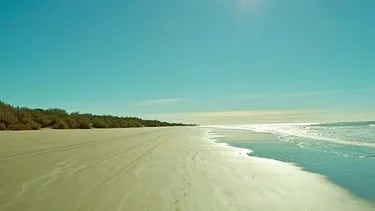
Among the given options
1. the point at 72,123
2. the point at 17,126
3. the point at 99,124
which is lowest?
the point at 17,126

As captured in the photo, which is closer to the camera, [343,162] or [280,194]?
[280,194]

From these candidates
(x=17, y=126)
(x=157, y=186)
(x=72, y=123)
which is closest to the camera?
(x=157, y=186)

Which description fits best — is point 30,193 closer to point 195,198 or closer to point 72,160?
point 195,198

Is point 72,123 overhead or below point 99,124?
below

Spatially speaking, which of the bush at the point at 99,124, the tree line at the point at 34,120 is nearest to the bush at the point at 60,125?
the tree line at the point at 34,120

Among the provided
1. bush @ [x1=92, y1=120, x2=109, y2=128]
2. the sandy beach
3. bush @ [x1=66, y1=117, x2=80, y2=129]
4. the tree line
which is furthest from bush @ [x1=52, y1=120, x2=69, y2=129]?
the sandy beach

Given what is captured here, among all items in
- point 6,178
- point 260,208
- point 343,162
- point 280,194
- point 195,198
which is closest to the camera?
point 260,208

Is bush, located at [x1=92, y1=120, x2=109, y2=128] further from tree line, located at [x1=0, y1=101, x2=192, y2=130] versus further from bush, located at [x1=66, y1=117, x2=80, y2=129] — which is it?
bush, located at [x1=66, y1=117, x2=80, y2=129]

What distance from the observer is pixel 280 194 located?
23.7ft

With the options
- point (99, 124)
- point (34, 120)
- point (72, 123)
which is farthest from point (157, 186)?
point (99, 124)

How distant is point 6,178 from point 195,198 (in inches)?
153

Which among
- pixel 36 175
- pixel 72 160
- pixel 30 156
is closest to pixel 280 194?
pixel 36 175

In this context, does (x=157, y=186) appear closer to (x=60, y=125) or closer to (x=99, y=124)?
(x=60, y=125)

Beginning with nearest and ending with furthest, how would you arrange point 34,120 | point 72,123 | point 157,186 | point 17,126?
1. point 157,186
2. point 17,126
3. point 34,120
4. point 72,123
